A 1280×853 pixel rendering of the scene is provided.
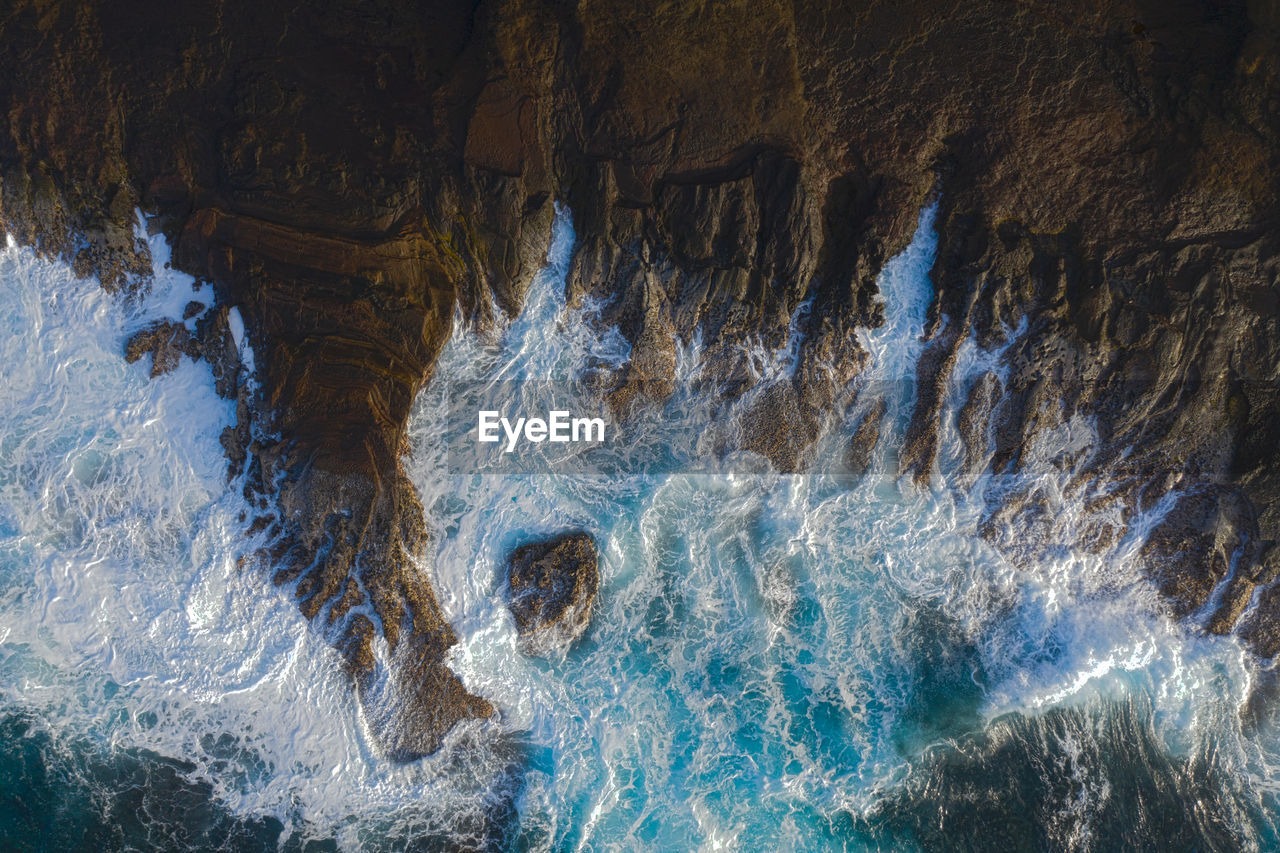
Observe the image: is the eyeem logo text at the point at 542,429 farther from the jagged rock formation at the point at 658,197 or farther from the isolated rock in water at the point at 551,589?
the isolated rock in water at the point at 551,589

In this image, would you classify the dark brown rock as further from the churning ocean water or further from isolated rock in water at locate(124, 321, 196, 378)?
isolated rock in water at locate(124, 321, 196, 378)

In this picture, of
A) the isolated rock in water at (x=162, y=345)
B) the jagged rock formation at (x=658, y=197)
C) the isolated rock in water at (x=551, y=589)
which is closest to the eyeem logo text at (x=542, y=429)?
the jagged rock formation at (x=658, y=197)

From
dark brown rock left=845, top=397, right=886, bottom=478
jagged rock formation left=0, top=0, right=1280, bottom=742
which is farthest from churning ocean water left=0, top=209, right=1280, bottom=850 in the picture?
jagged rock formation left=0, top=0, right=1280, bottom=742

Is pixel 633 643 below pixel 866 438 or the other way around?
below

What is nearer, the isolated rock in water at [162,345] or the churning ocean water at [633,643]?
the churning ocean water at [633,643]

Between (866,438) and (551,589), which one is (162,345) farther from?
(866,438)

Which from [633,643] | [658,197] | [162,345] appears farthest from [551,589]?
[162,345]
